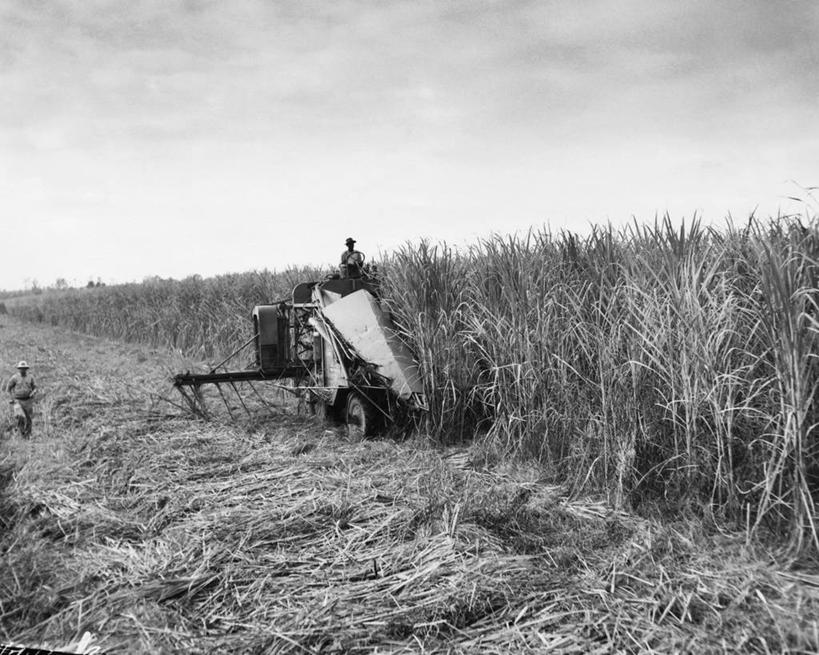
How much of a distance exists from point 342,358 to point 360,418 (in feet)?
2.17

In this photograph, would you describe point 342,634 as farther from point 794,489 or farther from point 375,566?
point 794,489

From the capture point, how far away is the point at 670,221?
476cm

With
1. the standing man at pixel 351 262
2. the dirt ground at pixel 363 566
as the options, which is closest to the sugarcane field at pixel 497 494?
the dirt ground at pixel 363 566

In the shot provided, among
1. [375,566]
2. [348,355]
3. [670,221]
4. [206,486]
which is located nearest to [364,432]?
[348,355]

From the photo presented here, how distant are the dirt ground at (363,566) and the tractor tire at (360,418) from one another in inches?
26.9

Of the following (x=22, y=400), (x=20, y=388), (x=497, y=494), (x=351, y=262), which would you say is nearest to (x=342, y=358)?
(x=351, y=262)

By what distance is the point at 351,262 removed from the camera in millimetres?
8133

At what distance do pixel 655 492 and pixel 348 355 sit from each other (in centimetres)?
346

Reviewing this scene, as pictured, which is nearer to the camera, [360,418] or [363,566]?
[363,566]

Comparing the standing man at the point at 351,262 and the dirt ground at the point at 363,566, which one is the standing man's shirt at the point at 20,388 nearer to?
the dirt ground at the point at 363,566

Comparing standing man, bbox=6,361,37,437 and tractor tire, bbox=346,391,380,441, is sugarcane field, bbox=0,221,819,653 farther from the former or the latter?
standing man, bbox=6,361,37,437

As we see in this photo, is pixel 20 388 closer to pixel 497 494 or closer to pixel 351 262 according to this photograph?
pixel 351 262

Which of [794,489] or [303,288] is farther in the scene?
[303,288]

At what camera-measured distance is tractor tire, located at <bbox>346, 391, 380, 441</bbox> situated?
265 inches
